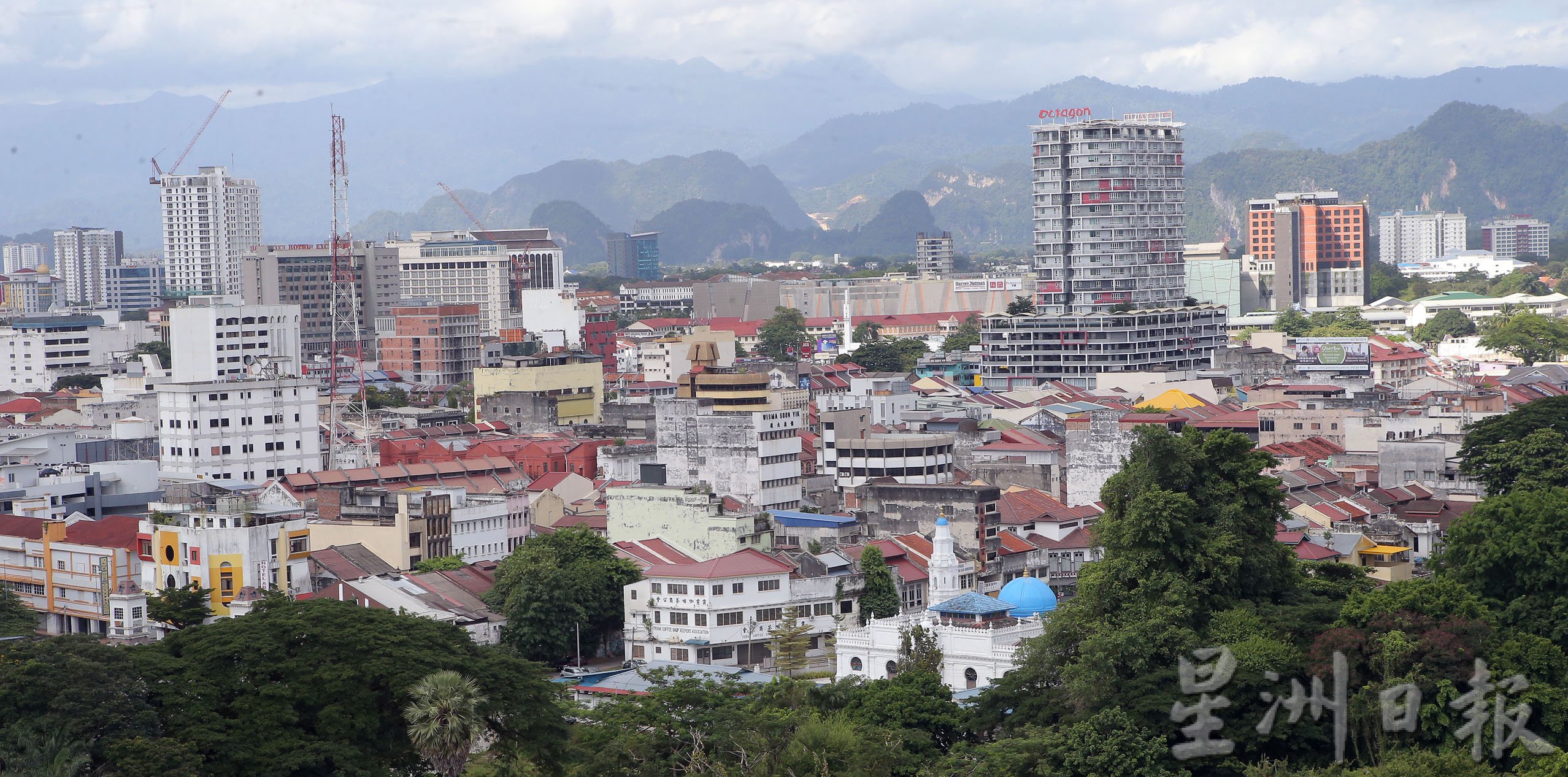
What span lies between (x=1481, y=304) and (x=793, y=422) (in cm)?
8320

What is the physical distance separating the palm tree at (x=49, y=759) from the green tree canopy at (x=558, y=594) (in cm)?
1579

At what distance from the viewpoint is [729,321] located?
14375cm

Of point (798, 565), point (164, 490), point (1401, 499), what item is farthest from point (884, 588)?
point (164, 490)

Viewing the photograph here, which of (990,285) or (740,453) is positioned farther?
(990,285)

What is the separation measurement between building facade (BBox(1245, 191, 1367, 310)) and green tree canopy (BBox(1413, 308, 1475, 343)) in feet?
63.8

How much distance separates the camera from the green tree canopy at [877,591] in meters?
45.9

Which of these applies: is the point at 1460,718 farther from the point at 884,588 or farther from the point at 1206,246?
the point at 1206,246

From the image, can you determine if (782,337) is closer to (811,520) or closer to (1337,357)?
(1337,357)

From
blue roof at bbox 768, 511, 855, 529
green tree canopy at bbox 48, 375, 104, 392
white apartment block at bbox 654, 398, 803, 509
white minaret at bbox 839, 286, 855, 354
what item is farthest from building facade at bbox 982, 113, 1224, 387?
blue roof at bbox 768, 511, 855, 529

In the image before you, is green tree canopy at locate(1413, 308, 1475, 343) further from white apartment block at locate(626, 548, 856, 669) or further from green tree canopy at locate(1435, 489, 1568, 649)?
green tree canopy at locate(1435, 489, 1568, 649)

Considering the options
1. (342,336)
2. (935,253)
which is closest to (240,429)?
(342,336)

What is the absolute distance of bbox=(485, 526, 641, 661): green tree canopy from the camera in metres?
44.2

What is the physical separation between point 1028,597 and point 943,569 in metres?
3.56

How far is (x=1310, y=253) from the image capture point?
5773 inches
